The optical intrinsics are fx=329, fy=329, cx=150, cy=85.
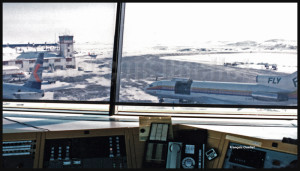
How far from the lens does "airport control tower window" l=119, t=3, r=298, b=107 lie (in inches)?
163

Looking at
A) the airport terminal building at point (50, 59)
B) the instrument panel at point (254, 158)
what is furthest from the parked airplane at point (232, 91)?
the instrument panel at point (254, 158)

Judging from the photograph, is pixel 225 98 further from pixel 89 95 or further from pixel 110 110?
pixel 89 95

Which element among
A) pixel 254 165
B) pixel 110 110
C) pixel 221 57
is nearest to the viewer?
pixel 254 165

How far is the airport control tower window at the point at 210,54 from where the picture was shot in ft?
13.6

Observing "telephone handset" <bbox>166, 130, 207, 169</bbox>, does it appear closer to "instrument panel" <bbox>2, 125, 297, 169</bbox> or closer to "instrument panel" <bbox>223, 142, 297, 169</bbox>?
"instrument panel" <bbox>2, 125, 297, 169</bbox>

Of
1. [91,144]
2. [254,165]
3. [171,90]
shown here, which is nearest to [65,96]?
[171,90]

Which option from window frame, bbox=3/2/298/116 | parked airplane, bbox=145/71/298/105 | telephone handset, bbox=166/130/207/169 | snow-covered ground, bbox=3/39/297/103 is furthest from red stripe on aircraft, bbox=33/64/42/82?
telephone handset, bbox=166/130/207/169

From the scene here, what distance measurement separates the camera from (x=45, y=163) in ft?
9.07

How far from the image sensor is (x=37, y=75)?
4.61 metres

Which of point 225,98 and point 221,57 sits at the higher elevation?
point 221,57

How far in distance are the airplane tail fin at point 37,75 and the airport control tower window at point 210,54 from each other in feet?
3.69

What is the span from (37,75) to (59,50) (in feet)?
1.62

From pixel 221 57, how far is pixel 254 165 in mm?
1985

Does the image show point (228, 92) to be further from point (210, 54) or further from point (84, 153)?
point (84, 153)
